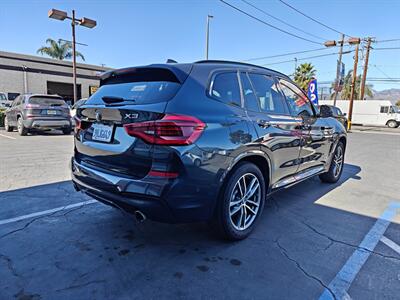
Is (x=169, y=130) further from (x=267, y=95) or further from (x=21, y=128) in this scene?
(x=21, y=128)

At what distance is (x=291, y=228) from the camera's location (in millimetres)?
3240

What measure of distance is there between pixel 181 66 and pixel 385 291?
2510mm

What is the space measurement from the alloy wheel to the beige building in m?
21.4

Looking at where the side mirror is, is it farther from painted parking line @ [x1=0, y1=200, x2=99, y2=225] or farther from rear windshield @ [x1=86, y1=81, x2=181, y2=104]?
painted parking line @ [x1=0, y1=200, x2=99, y2=225]

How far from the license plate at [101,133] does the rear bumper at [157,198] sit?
0.32 m

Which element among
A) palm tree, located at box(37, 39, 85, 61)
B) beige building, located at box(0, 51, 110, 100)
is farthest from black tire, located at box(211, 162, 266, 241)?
palm tree, located at box(37, 39, 85, 61)

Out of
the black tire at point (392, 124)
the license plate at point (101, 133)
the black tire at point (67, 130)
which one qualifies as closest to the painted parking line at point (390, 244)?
the license plate at point (101, 133)

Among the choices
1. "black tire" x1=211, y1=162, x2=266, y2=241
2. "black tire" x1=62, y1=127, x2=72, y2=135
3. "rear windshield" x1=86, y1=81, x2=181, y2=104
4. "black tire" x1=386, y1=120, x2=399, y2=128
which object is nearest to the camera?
"rear windshield" x1=86, y1=81, x2=181, y2=104

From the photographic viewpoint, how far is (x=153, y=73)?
2658 millimetres

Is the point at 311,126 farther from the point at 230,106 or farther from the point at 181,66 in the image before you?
the point at 181,66

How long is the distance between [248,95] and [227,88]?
31 cm

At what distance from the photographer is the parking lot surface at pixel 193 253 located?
2125 mm

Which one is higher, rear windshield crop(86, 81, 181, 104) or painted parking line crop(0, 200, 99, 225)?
rear windshield crop(86, 81, 181, 104)

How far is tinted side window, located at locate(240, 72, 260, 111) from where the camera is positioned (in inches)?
114
